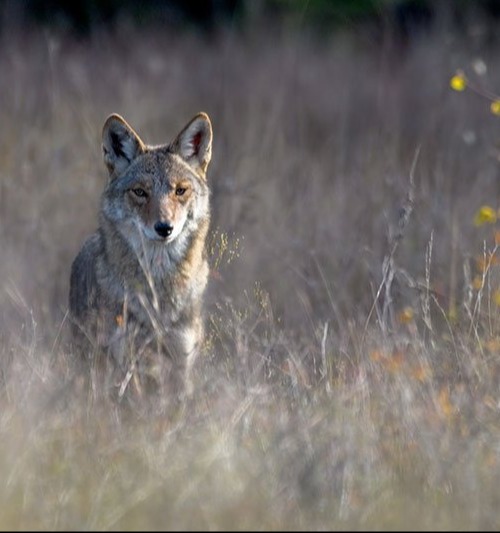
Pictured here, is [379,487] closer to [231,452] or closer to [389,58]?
[231,452]

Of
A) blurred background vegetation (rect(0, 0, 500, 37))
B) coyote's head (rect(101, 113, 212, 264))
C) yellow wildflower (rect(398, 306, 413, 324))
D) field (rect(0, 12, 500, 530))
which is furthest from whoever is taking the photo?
blurred background vegetation (rect(0, 0, 500, 37))

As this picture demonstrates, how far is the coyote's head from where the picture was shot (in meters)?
7.10

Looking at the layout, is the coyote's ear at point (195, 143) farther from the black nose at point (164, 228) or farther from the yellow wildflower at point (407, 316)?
the yellow wildflower at point (407, 316)

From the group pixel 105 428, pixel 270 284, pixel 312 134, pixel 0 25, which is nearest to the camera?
pixel 105 428

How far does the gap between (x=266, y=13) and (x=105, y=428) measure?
42.0 feet

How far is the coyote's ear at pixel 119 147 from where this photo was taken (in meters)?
7.43

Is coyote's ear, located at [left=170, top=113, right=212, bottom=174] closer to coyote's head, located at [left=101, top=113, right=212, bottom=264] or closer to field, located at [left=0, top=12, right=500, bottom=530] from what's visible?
coyote's head, located at [left=101, top=113, right=212, bottom=264]

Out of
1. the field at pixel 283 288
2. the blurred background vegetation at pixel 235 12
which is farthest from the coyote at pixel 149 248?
the blurred background vegetation at pixel 235 12

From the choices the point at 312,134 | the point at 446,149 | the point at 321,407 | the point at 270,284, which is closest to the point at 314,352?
the point at 321,407

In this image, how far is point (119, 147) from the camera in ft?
24.6

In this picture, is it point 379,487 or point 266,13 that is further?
point 266,13

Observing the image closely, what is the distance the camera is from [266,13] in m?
17.3

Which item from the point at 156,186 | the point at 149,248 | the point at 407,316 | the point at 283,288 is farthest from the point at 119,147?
the point at 407,316

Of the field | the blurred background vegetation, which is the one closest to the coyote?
the field
